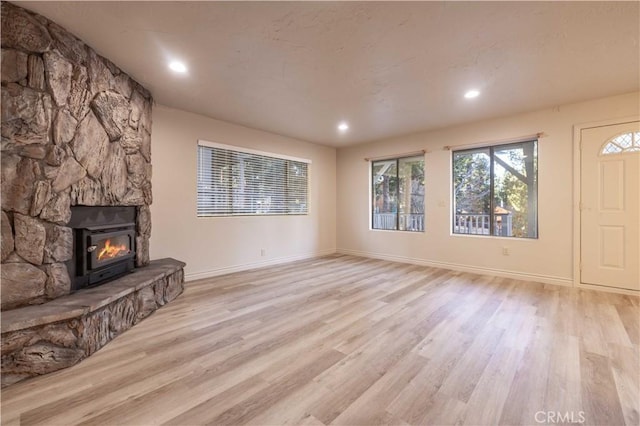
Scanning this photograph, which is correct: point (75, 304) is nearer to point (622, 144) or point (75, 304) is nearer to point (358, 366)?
point (358, 366)

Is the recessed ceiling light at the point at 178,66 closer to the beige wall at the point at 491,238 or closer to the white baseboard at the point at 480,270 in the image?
the beige wall at the point at 491,238

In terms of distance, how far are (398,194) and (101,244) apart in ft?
16.0

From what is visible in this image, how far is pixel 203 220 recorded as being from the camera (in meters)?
4.25

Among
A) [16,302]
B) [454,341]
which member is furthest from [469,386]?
[16,302]

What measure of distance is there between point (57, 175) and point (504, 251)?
5.46 m

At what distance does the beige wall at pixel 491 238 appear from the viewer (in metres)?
3.79

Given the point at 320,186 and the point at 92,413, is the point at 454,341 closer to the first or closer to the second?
the point at 92,413

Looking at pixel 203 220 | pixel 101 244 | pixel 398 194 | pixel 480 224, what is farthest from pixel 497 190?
pixel 101 244

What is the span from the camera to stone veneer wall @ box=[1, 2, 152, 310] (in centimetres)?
191

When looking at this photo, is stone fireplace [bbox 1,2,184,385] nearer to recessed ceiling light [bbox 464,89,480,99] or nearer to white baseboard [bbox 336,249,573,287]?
recessed ceiling light [bbox 464,89,480,99]

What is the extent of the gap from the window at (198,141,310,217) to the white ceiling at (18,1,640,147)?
88cm

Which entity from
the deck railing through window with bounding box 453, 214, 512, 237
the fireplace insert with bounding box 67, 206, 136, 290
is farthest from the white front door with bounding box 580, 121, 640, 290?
the fireplace insert with bounding box 67, 206, 136, 290

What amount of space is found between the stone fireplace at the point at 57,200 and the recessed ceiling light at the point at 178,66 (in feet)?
1.81

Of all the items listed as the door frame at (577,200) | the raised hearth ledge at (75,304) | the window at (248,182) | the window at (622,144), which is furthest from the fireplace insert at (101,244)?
the window at (622,144)
